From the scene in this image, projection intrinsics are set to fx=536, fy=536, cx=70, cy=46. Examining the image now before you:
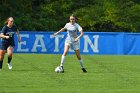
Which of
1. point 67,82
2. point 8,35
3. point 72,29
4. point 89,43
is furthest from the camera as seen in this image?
point 89,43

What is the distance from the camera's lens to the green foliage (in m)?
43.7

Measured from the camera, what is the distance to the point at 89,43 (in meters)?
33.7

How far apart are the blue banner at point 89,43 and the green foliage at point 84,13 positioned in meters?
9.56

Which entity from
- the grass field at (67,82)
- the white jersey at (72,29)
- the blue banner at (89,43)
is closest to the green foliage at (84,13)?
the blue banner at (89,43)

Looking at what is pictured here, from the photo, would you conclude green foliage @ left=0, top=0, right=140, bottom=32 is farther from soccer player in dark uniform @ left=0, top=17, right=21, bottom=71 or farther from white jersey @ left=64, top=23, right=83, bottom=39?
white jersey @ left=64, top=23, right=83, bottom=39

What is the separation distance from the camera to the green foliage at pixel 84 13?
43716 mm

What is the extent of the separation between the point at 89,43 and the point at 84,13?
1157 cm

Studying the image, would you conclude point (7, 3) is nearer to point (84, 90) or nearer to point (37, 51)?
point (37, 51)

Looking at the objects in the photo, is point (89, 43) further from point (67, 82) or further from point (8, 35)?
point (67, 82)

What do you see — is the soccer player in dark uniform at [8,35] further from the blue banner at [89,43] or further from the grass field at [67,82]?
the blue banner at [89,43]

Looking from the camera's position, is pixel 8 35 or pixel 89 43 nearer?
pixel 8 35

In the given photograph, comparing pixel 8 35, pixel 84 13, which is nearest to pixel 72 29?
pixel 8 35

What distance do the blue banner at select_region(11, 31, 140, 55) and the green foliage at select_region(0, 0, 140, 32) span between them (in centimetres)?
956

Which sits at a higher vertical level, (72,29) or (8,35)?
(72,29)
